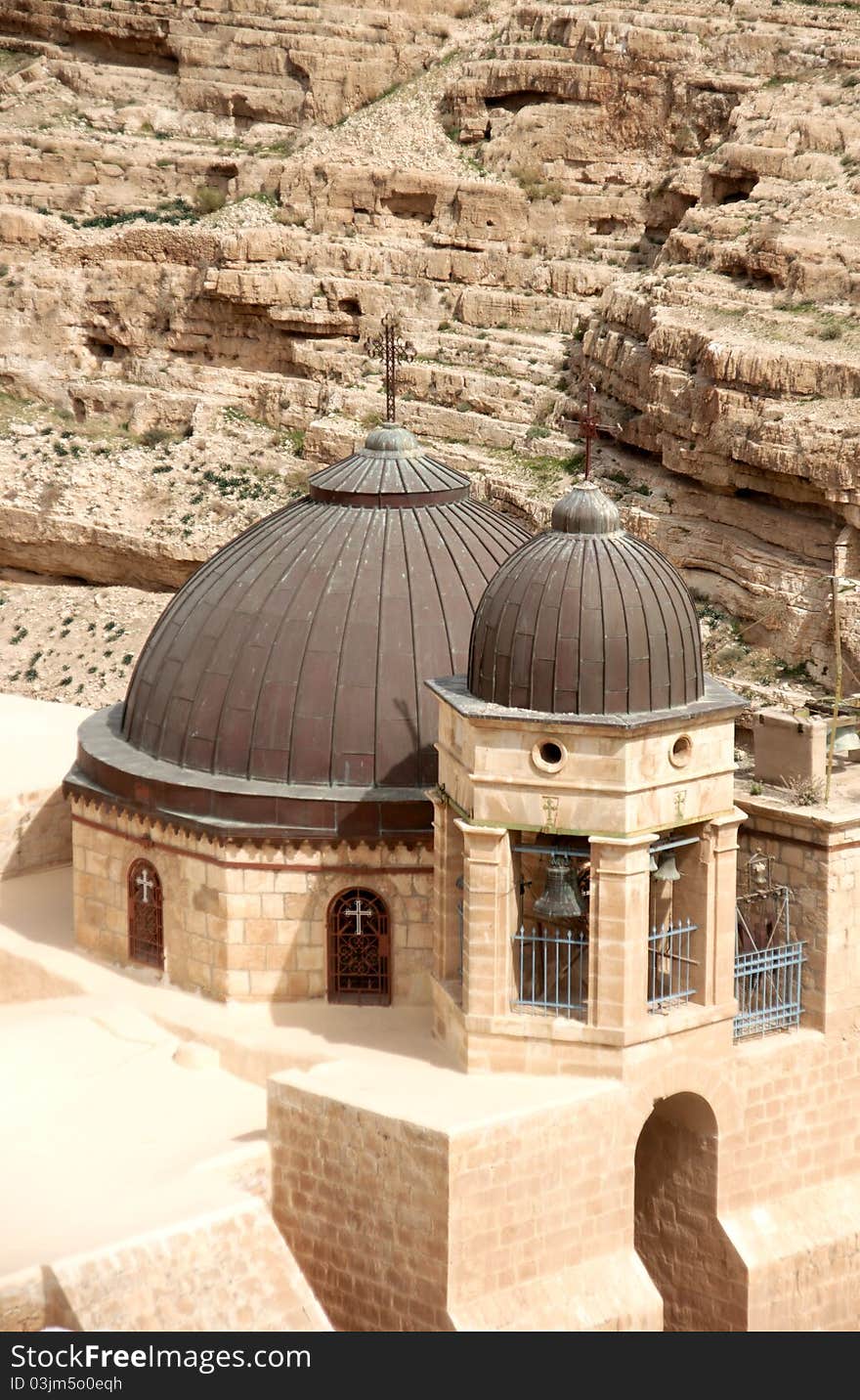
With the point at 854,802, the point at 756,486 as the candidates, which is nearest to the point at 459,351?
the point at 756,486

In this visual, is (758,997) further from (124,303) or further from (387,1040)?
(124,303)

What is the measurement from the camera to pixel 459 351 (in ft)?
183

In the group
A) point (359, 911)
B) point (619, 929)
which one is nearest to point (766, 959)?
point (619, 929)

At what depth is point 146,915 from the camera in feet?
87.2

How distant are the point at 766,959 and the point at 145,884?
683cm

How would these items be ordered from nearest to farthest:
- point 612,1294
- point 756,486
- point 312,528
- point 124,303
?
point 612,1294
point 312,528
point 756,486
point 124,303

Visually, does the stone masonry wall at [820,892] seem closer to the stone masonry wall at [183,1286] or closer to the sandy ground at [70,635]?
the stone masonry wall at [183,1286]

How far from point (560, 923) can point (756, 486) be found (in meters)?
21.7

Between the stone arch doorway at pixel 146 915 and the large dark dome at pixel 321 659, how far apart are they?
3.30ft

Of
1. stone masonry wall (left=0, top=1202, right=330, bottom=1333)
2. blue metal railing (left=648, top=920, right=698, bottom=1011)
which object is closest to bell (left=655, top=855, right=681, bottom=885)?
blue metal railing (left=648, top=920, right=698, bottom=1011)

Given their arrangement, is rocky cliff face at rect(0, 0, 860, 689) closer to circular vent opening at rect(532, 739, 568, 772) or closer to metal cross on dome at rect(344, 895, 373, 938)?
metal cross on dome at rect(344, 895, 373, 938)

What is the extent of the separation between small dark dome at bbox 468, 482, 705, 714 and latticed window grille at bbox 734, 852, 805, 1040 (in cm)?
268

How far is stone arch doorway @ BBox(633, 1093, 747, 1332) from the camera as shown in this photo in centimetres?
2452
